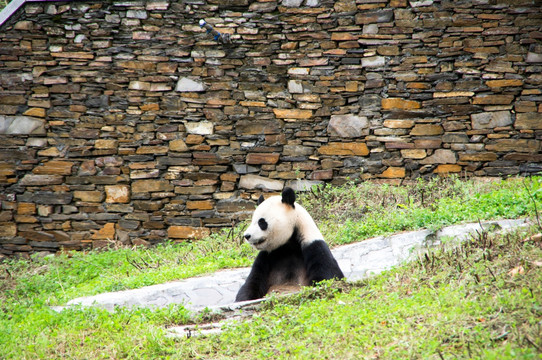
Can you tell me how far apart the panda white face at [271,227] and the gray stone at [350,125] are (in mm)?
3706

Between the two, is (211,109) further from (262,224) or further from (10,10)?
(262,224)

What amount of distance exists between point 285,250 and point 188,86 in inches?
169

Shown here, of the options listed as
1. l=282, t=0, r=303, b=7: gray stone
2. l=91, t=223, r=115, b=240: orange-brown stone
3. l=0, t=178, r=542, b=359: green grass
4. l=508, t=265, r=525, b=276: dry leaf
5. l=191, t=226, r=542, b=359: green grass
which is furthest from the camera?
l=91, t=223, r=115, b=240: orange-brown stone

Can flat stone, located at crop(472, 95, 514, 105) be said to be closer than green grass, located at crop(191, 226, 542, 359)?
No

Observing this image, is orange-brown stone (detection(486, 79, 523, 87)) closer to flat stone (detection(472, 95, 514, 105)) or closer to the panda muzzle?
flat stone (detection(472, 95, 514, 105))

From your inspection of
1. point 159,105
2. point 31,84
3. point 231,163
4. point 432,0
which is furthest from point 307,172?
point 31,84

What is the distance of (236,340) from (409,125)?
207 inches

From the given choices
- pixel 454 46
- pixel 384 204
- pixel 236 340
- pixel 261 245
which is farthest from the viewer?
pixel 454 46

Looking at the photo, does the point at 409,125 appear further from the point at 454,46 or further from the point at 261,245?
the point at 261,245

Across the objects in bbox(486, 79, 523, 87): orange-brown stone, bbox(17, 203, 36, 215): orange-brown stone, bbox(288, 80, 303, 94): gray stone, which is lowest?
bbox(17, 203, 36, 215): orange-brown stone

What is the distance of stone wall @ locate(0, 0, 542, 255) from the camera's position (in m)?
7.92

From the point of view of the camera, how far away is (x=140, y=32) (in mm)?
8195

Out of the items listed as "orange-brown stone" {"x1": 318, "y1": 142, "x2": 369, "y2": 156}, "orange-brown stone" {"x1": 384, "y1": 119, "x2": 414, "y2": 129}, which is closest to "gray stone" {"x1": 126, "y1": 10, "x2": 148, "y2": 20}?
"orange-brown stone" {"x1": 318, "y1": 142, "x2": 369, "y2": 156}

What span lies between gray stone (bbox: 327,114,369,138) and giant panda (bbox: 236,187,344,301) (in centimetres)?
360
